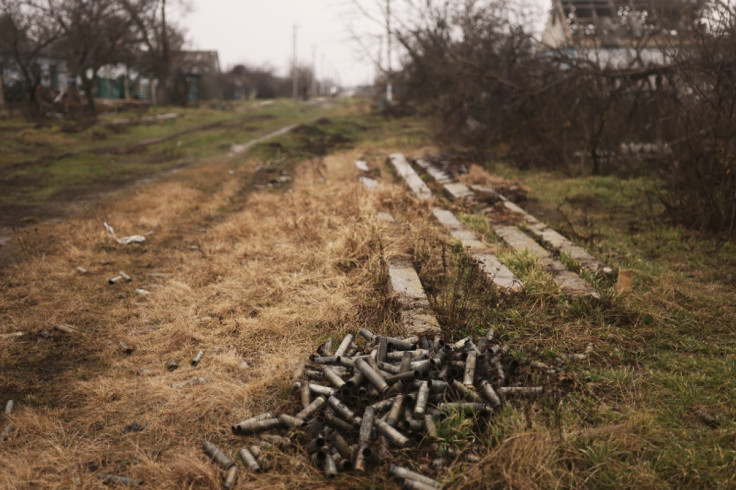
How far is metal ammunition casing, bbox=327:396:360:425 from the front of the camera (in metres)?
2.76

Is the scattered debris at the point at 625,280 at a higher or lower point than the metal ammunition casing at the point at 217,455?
higher

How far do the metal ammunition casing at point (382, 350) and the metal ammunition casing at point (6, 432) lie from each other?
2.26 metres

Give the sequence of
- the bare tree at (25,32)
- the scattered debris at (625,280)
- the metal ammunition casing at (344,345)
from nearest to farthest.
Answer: the metal ammunition casing at (344,345) < the scattered debris at (625,280) < the bare tree at (25,32)

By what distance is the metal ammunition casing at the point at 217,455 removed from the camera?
258 centimetres

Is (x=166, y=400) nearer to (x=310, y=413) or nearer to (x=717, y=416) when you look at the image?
(x=310, y=413)

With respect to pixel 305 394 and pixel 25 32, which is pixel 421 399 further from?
pixel 25 32

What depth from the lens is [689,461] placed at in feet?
8.38

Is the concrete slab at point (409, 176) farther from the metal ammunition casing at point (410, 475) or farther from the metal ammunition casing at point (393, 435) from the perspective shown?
the metal ammunition casing at point (410, 475)

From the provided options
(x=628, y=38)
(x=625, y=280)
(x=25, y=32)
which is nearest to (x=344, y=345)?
(x=625, y=280)

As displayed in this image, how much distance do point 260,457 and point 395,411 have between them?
77 centimetres

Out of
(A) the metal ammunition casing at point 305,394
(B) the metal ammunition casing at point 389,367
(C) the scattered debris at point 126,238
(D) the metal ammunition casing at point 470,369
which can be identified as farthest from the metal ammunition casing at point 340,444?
(C) the scattered debris at point 126,238

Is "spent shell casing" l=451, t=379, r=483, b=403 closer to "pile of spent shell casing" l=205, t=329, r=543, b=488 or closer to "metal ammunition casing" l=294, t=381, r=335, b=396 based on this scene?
"pile of spent shell casing" l=205, t=329, r=543, b=488

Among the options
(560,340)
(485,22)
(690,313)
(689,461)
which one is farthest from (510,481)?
(485,22)

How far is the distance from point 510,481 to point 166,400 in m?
2.19
